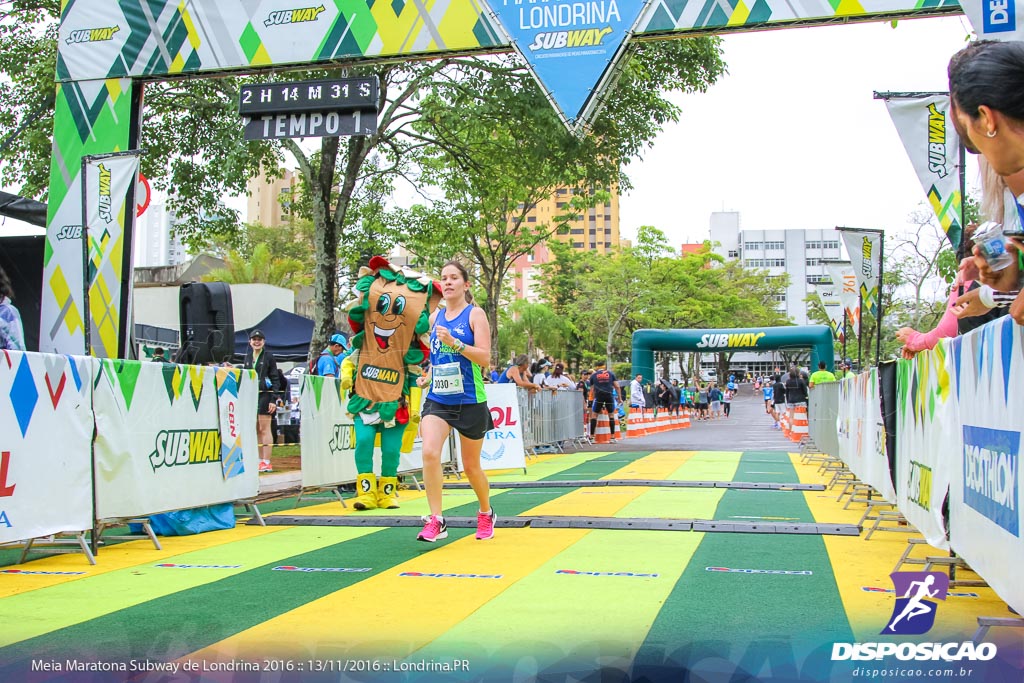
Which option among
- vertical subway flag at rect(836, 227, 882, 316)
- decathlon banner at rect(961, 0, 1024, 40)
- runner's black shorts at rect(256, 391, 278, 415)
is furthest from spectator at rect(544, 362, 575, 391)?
decathlon banner at rect(961, 0, 1024, 40)

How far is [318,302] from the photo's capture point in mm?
16062

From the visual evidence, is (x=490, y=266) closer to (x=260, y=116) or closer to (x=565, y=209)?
(x=565, y=209)

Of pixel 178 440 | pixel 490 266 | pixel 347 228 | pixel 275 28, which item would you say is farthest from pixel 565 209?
pixel 178 440

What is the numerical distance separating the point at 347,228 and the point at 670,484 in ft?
68.3

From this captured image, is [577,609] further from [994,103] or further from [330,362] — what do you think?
[330,362]

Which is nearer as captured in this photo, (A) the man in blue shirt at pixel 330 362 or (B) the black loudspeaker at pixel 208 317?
(A) the man in blue shirt at pixel 330 362

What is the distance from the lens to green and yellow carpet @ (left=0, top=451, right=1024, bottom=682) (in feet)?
11.2

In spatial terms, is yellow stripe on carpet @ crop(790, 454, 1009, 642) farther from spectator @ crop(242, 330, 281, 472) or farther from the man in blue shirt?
spectator @ crop(242, 330, 281, 472)

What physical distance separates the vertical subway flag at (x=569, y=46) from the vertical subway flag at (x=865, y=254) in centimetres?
659

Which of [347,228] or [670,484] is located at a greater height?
[347,228]

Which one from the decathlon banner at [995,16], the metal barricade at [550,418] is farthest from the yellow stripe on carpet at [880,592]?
the metal barricade at [550,418]

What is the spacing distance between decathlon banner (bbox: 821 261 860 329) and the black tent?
14791 millimetres

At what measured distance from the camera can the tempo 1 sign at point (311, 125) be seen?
1030 centimetres

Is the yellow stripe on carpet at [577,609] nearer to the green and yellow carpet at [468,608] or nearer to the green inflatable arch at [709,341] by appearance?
the green and yellow carpet at [468,608]
